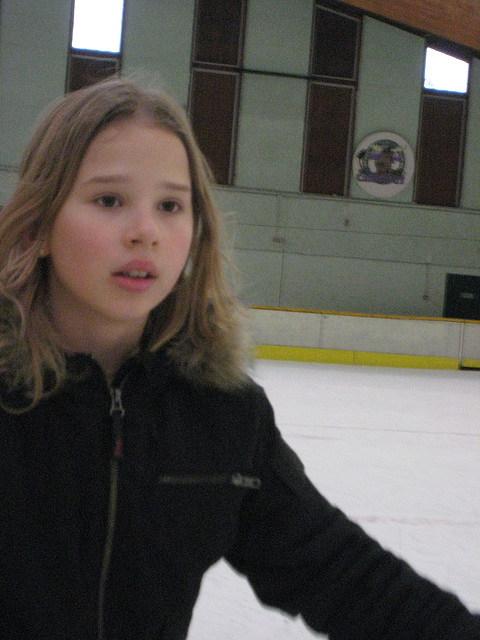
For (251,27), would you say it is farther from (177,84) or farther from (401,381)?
(401,381)

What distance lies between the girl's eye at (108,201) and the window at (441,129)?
1422cm

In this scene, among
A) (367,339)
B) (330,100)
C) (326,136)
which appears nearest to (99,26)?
(330,100)

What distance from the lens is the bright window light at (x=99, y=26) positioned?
13844 millimetres

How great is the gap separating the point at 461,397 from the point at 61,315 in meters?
7.06

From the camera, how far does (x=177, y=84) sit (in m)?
14.1

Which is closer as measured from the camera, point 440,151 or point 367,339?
point 367,339

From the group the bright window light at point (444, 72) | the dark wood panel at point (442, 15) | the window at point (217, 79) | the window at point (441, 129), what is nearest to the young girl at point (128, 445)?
the dark wood panel at point (442, 15)

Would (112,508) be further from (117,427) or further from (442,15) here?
(442,15)

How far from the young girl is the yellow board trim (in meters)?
9.82

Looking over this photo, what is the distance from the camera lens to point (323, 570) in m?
1.18

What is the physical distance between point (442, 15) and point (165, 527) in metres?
9.71

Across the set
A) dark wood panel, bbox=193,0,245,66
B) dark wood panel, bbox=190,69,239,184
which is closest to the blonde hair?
dark wood panel, bbox=190,69,239,184

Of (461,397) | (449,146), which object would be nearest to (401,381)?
(461,397)

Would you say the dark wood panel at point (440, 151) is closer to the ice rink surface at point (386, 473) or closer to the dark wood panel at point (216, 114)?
the dark wood panel at point (216, 114)
